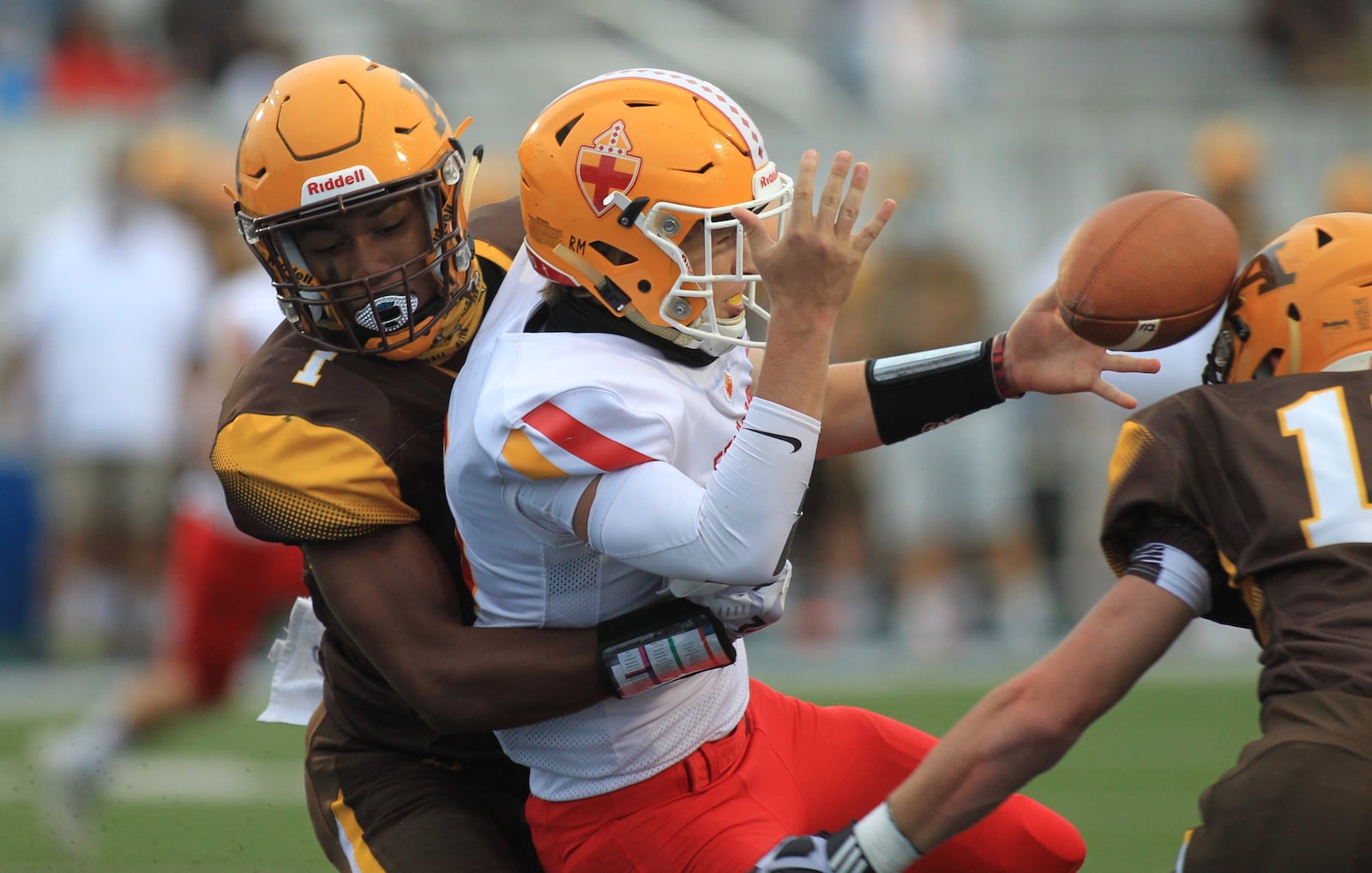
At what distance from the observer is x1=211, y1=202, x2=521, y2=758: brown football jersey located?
2.76 meters

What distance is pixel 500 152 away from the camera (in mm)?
8430

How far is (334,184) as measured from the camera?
9.36ft

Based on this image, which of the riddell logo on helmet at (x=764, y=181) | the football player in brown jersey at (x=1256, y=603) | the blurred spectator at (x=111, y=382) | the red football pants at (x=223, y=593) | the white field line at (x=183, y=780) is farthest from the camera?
the blurred spectator at (x=111, y=382)

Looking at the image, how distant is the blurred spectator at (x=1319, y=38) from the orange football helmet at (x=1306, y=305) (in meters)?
7.31

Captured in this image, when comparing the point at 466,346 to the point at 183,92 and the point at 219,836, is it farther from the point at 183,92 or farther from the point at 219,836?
the point at 183,92

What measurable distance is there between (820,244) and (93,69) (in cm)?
815

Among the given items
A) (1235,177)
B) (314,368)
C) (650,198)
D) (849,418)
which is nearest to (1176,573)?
(849,418)

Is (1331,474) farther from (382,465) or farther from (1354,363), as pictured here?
(382,465)

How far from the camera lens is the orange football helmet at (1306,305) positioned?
8.46 ft

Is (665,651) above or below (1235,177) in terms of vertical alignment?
above

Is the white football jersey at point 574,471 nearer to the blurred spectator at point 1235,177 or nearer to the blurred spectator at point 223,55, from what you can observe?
the blurred spectator at point 1235,177

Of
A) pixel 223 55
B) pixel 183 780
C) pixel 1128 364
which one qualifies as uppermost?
pixel 1128 364

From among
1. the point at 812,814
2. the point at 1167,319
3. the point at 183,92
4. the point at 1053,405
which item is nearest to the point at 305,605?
the point at 812,814

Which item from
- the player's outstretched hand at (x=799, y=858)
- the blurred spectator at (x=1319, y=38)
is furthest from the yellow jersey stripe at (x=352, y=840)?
the blurred spectator at (x=1319, y=38)
